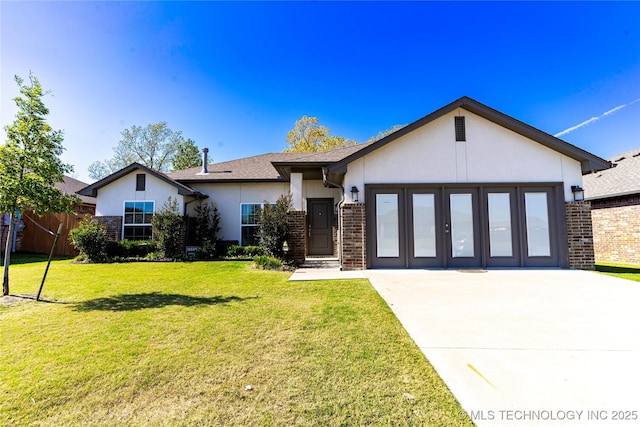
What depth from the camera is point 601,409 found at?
79.1 inches

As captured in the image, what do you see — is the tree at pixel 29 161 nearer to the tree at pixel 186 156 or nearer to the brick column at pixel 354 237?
the brick column at pixel 354 237

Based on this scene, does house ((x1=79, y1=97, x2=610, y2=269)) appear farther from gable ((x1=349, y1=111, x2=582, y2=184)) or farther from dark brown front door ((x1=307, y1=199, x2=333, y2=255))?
dark brown front door ((x1=307, y1=199, x2=333, y2=255))

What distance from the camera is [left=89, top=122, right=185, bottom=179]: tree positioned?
29.9 meters

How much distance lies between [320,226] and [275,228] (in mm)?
2263

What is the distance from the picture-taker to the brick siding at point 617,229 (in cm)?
1053

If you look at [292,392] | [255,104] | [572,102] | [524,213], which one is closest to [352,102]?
[255,104]

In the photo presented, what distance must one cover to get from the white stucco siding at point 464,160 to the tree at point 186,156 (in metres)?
27.4

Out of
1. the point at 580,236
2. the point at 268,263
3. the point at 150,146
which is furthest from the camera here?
the point at 150,146

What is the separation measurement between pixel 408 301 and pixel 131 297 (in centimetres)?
530

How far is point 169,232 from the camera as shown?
11188 millimetres

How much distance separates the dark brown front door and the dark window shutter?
24.3ft

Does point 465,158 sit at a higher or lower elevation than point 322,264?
higher

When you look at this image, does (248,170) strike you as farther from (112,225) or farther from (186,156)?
(186,156)

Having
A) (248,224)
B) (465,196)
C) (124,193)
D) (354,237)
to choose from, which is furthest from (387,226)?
(124,193)
